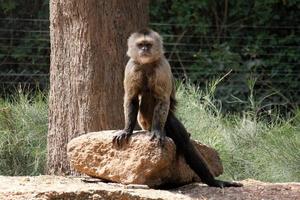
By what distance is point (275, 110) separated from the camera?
33.0 ft

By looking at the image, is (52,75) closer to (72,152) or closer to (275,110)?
(72,152)

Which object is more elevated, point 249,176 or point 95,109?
point 95,109

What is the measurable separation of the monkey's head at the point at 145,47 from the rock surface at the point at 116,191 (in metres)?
0.96

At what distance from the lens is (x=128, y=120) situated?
20.0 feet

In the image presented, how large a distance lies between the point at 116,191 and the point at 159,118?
70 centimetres

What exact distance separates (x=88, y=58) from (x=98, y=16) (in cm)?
38

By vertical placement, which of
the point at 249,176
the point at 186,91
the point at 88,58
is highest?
the point at 88,58

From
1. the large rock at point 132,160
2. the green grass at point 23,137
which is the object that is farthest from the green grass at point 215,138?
the large rock at point 132,160

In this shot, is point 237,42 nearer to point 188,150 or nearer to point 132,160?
point 188,150

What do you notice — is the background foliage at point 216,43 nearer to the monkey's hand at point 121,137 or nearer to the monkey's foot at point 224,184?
the monkey's foot at point 224,184

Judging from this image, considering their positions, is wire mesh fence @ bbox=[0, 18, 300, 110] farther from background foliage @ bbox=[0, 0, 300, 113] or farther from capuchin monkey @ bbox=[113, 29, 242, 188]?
capuchin monkey @ bbox=[113, 29, 242, 188]

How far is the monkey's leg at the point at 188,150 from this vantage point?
6.14 m

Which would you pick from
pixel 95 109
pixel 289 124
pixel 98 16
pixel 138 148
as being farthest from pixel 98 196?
pixel 289 124

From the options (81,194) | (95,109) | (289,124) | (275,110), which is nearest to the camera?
(81,194)
